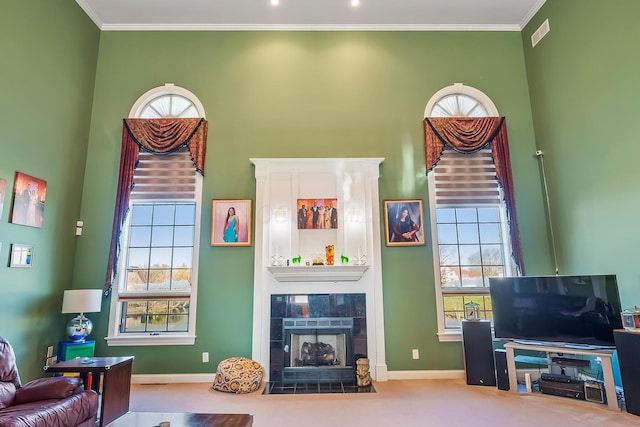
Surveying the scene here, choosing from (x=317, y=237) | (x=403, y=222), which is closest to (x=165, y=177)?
(x=317, y=237)

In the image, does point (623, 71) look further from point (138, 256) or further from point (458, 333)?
point (138, 256)

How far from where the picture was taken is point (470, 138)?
5.11 meters

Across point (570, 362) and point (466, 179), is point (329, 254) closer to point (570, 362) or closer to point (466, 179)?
point (466, 179)

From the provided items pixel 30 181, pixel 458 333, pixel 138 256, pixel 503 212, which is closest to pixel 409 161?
pixel 503 212

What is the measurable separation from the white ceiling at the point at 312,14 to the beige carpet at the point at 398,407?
5.21 m

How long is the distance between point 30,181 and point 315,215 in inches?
135

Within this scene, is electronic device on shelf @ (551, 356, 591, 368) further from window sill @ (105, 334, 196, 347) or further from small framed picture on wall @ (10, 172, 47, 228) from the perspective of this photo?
small framed picture on wall @ (10, 172, 47, 228)

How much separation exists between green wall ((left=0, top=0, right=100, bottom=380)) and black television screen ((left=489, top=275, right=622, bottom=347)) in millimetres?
5520

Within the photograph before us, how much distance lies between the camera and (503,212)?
505 centimetres

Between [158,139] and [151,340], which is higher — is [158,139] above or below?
above

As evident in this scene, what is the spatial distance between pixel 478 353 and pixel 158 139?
521cm

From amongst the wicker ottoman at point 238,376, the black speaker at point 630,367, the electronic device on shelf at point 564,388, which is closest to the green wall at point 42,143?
the wicker ottoman at point 238,376

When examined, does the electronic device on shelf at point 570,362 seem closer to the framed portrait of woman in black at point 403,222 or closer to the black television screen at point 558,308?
the black television screen at point 558,308

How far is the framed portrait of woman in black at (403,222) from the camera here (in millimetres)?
4902
